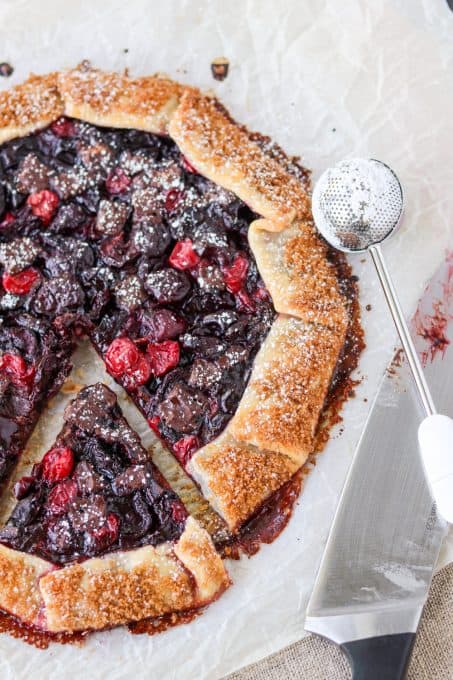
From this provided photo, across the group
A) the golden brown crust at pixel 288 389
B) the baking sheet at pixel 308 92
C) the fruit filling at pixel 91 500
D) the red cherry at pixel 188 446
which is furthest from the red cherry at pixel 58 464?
the baking sheet at pixel 308 92

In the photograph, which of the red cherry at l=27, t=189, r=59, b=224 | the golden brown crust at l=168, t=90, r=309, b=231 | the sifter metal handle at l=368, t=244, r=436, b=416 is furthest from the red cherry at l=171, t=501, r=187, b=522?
the red cherry at l=27, t=189, r=59, b=224

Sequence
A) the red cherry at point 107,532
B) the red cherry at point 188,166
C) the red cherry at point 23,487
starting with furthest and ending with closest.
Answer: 1. the red cherry at point 188,166
2. the red cherry at point 23,487
3. the red cherry at point 107,532

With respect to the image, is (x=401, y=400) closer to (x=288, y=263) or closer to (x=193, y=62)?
(x=288, y=263)

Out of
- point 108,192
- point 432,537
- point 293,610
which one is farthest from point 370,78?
point 293,610

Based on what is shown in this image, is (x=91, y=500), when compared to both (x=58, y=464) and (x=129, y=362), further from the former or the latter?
(x=129, y=362)

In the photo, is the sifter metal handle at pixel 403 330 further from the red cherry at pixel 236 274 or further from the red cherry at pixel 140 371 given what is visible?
the red cherry at pixel 140 371

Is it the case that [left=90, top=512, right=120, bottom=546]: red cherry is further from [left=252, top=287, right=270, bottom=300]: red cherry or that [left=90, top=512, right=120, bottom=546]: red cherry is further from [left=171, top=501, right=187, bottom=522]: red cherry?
[left=252, top=287, right=270, bottom=300]: red cherry
